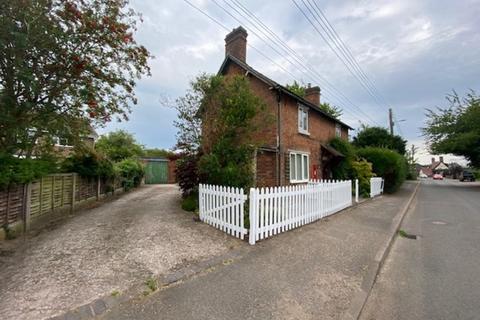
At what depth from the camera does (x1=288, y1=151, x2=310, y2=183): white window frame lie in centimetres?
1372

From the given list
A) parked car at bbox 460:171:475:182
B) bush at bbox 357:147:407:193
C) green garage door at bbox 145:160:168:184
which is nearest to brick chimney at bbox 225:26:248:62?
bush at bbox 357:147:407:193

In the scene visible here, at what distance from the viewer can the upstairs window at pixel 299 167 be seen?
45.2ft

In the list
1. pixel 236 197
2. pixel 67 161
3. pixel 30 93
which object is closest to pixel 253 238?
pixel 236 197

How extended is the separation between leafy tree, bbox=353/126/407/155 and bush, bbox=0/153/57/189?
34.6 meters

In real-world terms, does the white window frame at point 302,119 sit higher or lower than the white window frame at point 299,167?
higher

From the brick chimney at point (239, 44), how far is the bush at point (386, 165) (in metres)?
12.3

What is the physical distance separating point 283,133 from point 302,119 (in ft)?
9.63

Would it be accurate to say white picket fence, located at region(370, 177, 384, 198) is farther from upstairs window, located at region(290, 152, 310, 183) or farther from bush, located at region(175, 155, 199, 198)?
bush, located at region(175, 155, 199, 198)

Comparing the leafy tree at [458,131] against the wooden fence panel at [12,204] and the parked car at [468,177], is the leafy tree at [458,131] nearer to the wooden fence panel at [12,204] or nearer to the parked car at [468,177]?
the parked car at [468,177]

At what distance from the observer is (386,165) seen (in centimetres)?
1912

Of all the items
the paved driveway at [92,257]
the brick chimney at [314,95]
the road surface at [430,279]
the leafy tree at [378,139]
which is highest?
the brick chimney at [314,95]

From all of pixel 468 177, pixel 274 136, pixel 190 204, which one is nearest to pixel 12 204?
pixel 190 204

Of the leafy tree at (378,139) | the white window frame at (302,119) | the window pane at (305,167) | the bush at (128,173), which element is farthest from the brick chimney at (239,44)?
the leafy tree at (378,139)

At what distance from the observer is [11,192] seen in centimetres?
646
